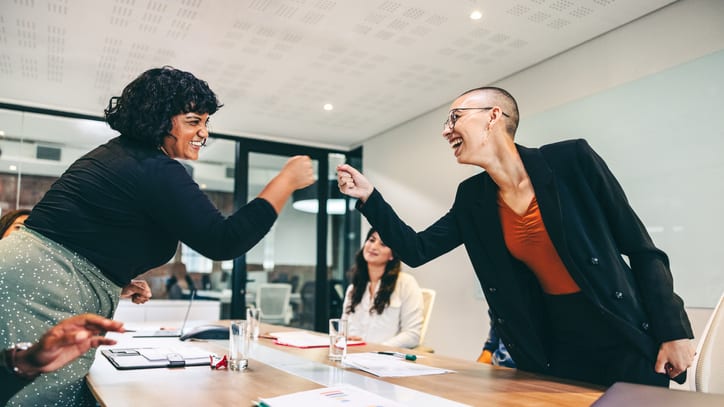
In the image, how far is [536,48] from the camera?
13.0 ft

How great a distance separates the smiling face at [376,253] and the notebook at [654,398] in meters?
2.33

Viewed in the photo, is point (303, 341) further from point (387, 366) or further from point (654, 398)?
point (654, 398)

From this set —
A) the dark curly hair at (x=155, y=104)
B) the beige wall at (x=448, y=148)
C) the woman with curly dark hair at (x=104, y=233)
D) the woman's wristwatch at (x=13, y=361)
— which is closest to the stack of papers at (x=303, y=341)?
the woman with curly dark hair at (x=104, y=233)

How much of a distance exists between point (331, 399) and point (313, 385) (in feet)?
0.70

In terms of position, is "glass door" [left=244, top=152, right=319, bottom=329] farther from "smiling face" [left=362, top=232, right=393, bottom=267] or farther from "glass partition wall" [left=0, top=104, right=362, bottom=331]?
"smiling face" [left=362, top=232, right=393, bottom=267]

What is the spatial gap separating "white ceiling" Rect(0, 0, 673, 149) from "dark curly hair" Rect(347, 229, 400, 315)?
149 cm

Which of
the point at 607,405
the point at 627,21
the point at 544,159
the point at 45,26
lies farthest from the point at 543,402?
the point at 45,26

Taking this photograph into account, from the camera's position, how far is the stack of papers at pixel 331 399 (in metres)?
1.02

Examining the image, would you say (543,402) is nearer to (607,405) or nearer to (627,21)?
(607,405)

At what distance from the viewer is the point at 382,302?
3.16 metres

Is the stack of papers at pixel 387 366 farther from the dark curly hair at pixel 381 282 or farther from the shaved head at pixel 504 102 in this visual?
the dark curly hair at pixel 381 282

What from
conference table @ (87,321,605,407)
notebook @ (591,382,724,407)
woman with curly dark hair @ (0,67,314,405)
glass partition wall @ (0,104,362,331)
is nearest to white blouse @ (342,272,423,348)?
conference table @ (87,321,605,407)

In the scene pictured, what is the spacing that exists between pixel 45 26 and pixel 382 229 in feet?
10.7

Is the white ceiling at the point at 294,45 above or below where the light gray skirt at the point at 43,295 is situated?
above
